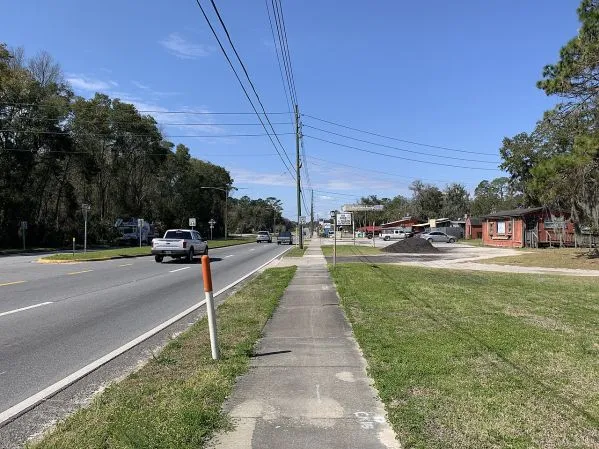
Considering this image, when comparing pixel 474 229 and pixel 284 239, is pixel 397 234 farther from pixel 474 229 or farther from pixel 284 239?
Result: pixel 284 239

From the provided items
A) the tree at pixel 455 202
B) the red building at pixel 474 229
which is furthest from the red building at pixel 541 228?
the tree at pixel 455 202

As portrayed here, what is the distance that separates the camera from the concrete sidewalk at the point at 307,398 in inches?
165

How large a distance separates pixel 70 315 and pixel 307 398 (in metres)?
7.29

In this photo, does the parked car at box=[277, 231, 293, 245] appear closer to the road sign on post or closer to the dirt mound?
the dirt mound

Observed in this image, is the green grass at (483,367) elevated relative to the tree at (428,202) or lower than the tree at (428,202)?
lower

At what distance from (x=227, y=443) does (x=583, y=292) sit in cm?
1269

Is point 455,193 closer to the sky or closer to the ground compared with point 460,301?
closer to the sky

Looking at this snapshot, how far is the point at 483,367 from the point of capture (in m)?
6.00

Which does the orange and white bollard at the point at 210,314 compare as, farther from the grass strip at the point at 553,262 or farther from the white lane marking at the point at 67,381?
the grass strip at the point at 553,262

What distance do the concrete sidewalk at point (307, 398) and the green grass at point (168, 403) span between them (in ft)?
0.66

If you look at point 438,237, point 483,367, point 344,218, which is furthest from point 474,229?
point 483,367

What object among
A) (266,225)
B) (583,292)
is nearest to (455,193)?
(266,225)

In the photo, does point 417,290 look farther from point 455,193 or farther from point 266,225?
point 266,225

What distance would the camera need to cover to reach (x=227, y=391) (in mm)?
5387
